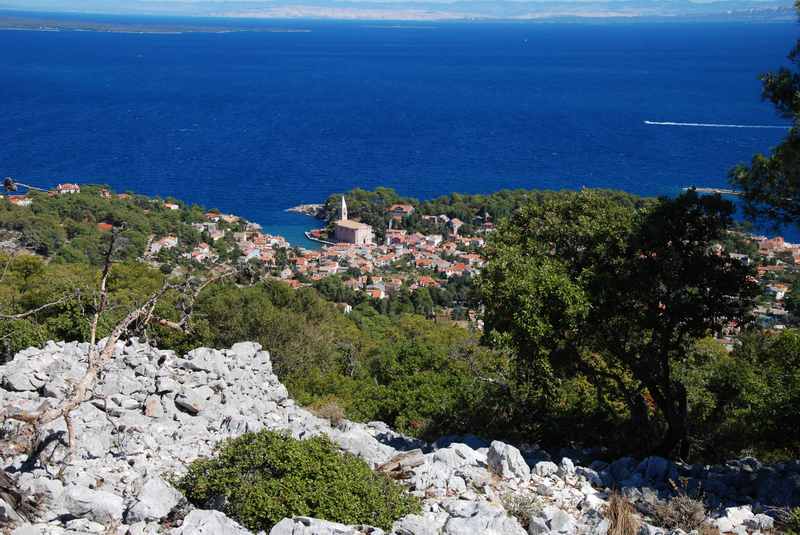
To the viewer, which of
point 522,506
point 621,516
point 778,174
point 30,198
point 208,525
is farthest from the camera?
point 30,198

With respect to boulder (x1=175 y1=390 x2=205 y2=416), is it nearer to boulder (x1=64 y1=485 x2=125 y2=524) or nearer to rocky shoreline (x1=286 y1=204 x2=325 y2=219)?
boulder (x1=64 y1=485 x2=125 y2=524)

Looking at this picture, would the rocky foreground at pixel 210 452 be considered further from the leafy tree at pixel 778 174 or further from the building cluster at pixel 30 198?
the building cluster at pixel 30 198

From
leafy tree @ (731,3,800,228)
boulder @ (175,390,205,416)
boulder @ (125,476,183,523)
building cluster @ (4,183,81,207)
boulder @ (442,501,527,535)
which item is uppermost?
leafy tree @ (731,3,800,228)

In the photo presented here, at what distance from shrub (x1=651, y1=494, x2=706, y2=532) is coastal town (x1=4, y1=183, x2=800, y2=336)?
121ft

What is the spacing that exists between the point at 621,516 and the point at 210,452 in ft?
18.5

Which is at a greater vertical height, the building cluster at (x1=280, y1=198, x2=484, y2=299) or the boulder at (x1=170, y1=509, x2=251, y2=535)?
the boulder at (x1=170, y1=509, x2=251, y2=535)

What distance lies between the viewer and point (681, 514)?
9.13 metres

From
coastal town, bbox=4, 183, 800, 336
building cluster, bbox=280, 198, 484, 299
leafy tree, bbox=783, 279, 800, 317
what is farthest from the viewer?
building cluster, bbox=280, 198, 484, 299

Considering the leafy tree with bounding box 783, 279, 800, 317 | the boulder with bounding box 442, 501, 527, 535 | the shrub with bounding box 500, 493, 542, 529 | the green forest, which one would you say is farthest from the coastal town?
the boulder with bounding box 442, 501, 527, 535

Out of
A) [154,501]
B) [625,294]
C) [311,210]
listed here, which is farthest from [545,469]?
[311,210]

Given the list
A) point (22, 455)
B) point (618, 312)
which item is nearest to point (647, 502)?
point (618, 312)

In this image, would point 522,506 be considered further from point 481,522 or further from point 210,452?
point 210,452

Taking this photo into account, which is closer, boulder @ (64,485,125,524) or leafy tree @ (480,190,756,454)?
boulder @ (64,485,125,524)

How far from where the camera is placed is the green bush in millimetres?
8414
